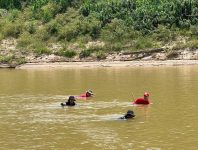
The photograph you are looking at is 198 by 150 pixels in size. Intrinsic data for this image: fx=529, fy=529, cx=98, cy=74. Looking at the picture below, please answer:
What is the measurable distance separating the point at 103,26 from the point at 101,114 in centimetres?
4114

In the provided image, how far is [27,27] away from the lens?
227 feet

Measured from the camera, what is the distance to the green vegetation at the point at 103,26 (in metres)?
60.8

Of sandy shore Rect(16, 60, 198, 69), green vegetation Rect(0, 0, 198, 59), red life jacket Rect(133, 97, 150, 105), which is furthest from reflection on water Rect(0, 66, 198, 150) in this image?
green vegetation Rect(0, 0, 198, 59)

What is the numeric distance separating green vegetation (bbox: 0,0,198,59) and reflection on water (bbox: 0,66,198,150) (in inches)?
689

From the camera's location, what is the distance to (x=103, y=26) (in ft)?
215

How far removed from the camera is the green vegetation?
60.8 m

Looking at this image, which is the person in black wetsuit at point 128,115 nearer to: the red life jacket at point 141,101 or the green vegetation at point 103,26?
the red life jacket at point 141,101

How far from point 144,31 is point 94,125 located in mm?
41445

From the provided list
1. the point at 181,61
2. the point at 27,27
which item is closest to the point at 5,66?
the point at 27,27

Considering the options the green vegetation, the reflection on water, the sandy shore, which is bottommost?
the reflection on water

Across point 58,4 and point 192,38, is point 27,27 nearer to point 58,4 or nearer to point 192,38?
point 58,4

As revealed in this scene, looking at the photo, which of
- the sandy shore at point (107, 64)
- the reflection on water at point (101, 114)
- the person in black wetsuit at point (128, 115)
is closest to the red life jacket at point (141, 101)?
the reflection on water at point (101, 114)

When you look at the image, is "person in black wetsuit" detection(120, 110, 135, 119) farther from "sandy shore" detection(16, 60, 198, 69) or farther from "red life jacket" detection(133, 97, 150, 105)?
"sandy shore" detection(16, 60, 198, 69)

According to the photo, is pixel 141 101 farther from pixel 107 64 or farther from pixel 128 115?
pixel 107 64
